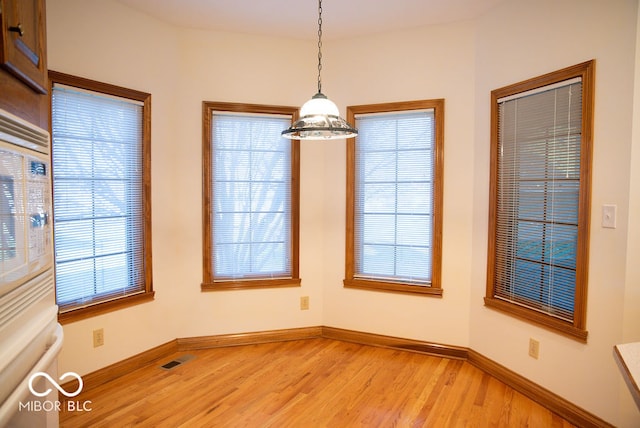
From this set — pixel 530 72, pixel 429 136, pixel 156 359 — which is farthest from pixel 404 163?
pixel 156 359

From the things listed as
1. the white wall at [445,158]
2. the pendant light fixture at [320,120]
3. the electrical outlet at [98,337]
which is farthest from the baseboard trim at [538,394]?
the electrical outlet at [98,337]

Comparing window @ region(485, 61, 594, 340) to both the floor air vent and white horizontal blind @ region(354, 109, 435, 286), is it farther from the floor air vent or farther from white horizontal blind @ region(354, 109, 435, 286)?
the floor air vent

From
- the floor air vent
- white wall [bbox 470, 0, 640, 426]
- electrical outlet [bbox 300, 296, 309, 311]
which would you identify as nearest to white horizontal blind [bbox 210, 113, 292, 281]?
electrical outlet [bbox 300, 296, 309, 311]

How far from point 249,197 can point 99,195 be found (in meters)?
1.20

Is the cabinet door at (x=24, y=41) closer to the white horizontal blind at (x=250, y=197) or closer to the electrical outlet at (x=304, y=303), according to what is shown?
the white horizontal blind at (x=250, y=197)

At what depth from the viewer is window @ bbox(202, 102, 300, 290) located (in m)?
3.45

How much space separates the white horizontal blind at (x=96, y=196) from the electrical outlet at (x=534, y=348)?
2.93m

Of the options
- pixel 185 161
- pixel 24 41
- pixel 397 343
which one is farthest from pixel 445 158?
pixel 24 41

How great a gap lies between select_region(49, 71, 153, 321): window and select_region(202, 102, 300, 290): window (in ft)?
1.76

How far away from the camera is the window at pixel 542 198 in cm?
233

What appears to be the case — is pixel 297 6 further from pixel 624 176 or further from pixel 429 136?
pixel 624 176

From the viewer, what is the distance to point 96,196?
2.82 meters

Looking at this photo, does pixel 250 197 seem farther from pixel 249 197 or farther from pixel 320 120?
pixel 320 120

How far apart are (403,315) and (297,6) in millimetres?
2685
